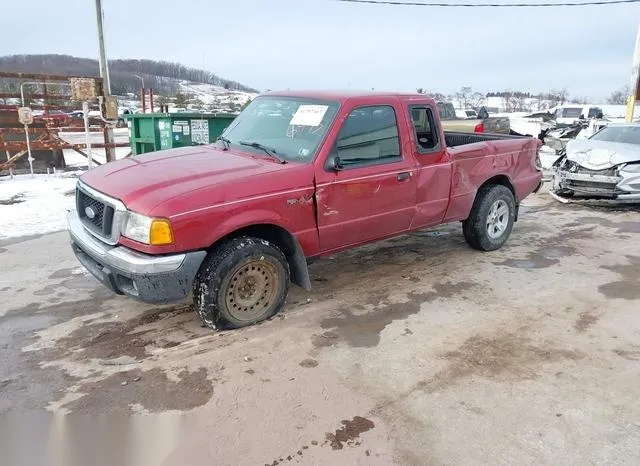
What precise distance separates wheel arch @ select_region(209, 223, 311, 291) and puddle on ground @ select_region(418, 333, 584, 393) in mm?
1335

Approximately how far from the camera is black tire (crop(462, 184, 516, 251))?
598 centimetres

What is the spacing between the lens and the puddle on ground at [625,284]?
4965 mm

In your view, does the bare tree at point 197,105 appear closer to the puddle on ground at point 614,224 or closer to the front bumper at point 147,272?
the puddle on ground at point 614,224

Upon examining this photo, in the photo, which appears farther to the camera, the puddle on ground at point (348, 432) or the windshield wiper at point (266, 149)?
the windshield wiper at point (266, 149)

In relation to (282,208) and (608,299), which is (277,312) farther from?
(608,299)

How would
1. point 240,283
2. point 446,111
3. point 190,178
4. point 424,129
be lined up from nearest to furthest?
point 190,178
point 240,283
point 424,129
point 446,111

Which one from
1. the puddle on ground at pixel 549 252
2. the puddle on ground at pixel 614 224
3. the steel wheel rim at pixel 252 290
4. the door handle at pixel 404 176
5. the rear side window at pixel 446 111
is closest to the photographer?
the steel wheel rim at pixel 252 290

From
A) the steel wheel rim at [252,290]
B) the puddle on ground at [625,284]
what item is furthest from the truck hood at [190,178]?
the puddle on ground at [625,284]

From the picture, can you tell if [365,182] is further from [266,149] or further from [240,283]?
[240,283]

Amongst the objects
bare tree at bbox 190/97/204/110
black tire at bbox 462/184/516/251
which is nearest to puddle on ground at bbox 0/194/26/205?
black tire at bbox 462/184/516/251

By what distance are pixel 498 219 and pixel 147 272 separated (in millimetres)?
4438

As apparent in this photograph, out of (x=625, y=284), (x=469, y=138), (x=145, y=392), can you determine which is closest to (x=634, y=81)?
(x=469, y=138)

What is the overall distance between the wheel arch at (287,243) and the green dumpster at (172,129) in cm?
670

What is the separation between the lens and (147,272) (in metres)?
3.51
